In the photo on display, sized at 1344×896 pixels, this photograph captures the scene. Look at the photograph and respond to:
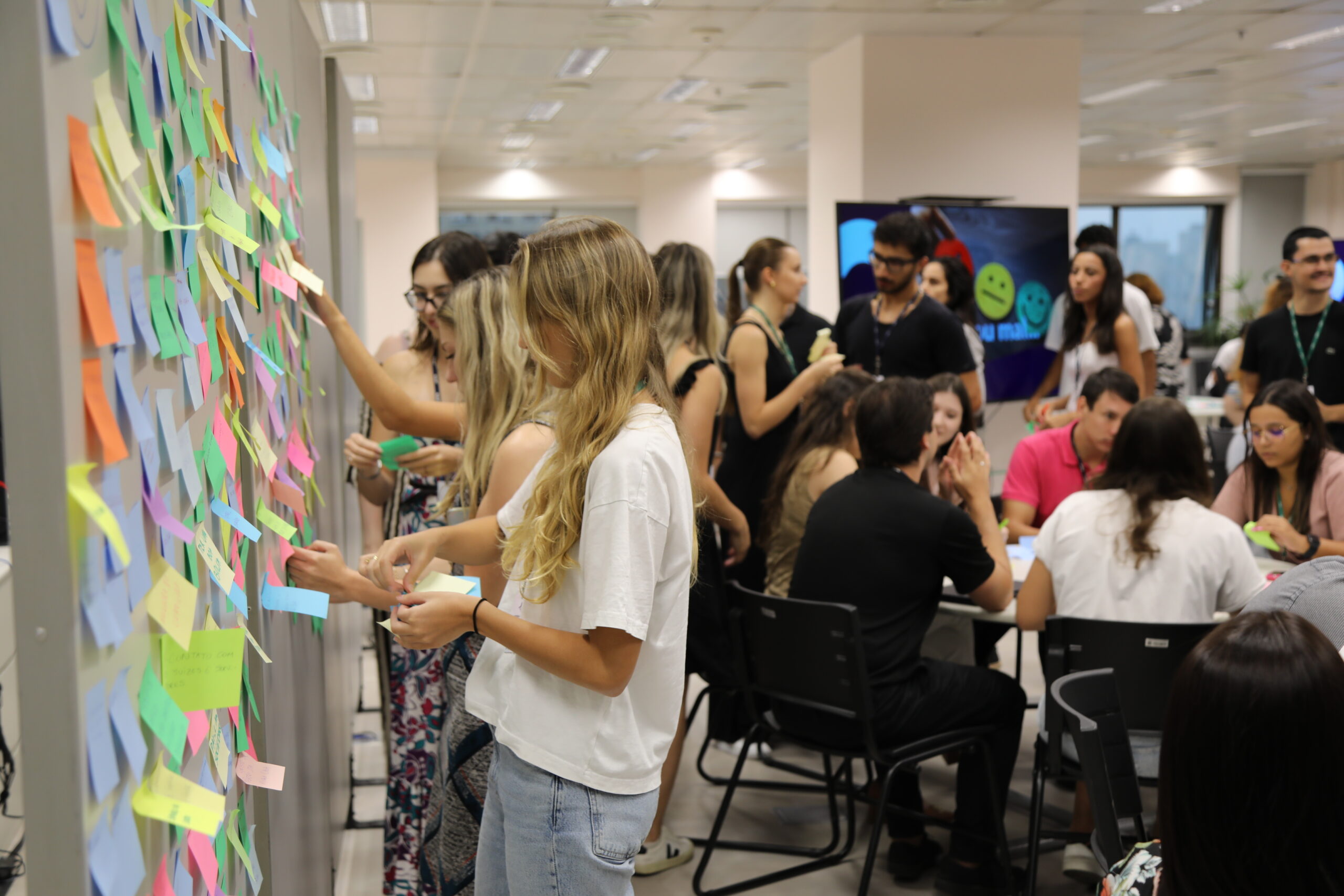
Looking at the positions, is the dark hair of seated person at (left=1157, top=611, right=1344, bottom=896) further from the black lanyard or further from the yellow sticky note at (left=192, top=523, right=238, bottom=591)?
the black lanyard

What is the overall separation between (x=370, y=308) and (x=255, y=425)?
37.4 ft

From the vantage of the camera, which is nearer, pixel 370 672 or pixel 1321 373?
pixel 1321 373

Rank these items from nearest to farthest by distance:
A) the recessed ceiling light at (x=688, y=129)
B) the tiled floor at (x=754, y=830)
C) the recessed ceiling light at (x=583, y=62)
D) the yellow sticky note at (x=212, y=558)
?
1. the yellow sticky note at (x=212, y=558)
2. the tiled floor at (x=754, y=830)
3. the recessed ceiling light at (x=583, y=62)
4. the recessed ceiling light at (x=688, y=129)

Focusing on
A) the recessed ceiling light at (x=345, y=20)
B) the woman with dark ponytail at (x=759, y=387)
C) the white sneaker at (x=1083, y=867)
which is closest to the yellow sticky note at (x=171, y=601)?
the white sneaker at (x=1083, y=867)

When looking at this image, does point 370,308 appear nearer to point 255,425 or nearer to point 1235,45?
point 1235,45

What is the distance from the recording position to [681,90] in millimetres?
8555

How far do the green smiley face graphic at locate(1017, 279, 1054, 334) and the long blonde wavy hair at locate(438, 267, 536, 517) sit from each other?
449 cm

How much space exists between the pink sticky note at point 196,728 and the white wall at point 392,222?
11.3m

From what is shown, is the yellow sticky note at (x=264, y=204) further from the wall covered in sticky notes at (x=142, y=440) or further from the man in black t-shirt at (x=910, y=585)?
the man in black t-shirt at (x=910, y=585)

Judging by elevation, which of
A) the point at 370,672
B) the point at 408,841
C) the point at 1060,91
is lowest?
the point at 370,672

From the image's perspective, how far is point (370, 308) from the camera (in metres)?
12.4

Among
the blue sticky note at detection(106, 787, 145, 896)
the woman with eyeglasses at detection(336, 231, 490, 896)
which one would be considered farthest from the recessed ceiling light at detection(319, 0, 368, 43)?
the blue sticky note at detection(106, 787, 145, 896)

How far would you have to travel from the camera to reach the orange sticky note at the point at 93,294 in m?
0.76

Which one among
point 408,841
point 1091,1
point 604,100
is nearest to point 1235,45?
point 1091,1
